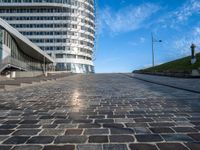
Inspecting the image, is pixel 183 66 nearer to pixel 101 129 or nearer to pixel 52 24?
pixel 101 129

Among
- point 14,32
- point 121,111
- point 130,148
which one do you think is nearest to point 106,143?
point 130,148

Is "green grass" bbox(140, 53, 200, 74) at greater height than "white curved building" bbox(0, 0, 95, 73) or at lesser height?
lesser

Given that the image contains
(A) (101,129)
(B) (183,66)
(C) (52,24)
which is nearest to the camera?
(A) (101,129)

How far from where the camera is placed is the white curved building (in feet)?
269

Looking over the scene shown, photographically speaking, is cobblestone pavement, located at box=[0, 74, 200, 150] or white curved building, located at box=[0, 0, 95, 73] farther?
white curved building, located at box=[0, 0, 95, 73]

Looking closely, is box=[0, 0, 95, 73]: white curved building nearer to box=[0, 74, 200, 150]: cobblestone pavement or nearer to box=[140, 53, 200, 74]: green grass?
box=[140, 53, 200, 74]: green grass

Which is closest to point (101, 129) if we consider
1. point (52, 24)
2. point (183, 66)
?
point (183, 66)

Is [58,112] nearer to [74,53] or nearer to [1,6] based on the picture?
[74,53]

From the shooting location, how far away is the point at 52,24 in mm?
83625

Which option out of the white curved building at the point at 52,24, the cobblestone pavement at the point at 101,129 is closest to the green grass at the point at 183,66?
the cobblestone pavement at the point at 101,129

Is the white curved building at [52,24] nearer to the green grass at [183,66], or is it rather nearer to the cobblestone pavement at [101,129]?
the green grass at [183,66]

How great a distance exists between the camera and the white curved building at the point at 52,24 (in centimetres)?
8188

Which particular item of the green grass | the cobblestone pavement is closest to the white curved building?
the green grass

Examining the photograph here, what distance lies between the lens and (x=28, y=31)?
82500 millimetres
